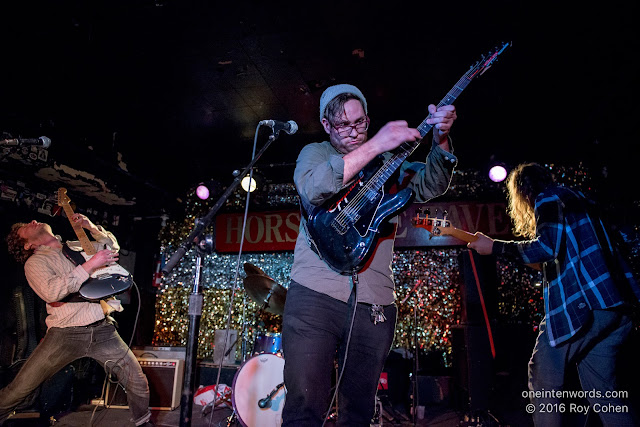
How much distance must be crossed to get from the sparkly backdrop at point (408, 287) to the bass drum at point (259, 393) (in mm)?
2016

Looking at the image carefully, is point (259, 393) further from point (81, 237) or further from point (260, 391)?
point (81, 237)

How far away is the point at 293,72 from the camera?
5250 mm

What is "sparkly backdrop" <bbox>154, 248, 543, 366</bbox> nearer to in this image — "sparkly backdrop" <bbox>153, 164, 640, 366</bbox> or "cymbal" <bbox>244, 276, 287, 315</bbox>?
"sparkly backdrop" <bbox>153, 164, 640, 366</bbox>

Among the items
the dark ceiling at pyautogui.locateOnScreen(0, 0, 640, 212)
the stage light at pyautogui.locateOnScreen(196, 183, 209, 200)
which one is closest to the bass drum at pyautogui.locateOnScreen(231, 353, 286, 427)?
the dark ceiling at pyautogui.locateOnScreen(0, 0, 640, 212)

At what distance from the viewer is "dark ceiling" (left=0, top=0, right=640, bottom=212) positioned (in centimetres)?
422

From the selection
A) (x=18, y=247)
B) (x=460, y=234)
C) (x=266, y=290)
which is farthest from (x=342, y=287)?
(x=18, y=247)

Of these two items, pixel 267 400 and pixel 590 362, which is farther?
pixel 267 400

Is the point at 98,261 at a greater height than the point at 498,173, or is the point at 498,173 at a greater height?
the point at 498,173

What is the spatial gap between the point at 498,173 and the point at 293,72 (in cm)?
425

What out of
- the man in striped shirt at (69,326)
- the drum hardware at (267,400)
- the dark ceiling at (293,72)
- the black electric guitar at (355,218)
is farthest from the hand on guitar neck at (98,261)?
the black electric guitar at (355,218)

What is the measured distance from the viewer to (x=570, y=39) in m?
4.49

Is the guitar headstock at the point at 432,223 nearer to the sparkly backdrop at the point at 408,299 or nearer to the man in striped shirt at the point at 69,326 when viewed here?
the sparkly backdrop at the point at 408,299

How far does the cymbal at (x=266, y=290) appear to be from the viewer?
16.6 feet

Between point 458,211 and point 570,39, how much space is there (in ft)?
11.9
